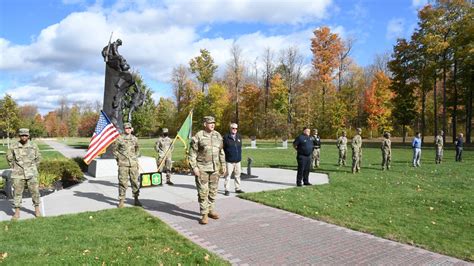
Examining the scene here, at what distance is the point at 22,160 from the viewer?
287 inches

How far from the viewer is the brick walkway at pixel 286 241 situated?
500cm

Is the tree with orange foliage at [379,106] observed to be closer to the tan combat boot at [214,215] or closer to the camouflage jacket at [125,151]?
the camouflage jacket at [125,151]

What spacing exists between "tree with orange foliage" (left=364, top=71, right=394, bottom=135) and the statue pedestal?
143 ft

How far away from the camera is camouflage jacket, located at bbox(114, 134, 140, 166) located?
828cm

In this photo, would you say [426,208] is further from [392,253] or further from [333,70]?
[333,70]

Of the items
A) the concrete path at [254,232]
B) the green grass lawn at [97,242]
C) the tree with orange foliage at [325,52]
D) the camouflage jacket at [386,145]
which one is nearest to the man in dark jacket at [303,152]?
the concrete path at [254,232]

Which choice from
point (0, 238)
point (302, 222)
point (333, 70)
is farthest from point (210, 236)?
point (333, 70)

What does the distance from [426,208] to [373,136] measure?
164 feet

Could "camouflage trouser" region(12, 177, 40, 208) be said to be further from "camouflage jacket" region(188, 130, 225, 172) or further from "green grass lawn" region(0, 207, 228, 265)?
"camouflage jacket" region(188, 130, 225, 172)

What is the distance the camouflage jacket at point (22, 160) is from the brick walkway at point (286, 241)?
2.66 meters

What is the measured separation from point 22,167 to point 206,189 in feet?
12.3

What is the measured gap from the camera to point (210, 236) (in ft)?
19.9

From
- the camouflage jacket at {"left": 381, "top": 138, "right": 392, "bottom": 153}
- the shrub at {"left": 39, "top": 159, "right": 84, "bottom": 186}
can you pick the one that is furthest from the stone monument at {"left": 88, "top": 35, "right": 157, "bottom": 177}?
the camouflage jacket at {"left": 381, "top": 138, "right": 392, "bottom": 153}

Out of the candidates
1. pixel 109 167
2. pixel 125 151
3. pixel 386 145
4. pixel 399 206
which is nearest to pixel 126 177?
pixel 125 151
